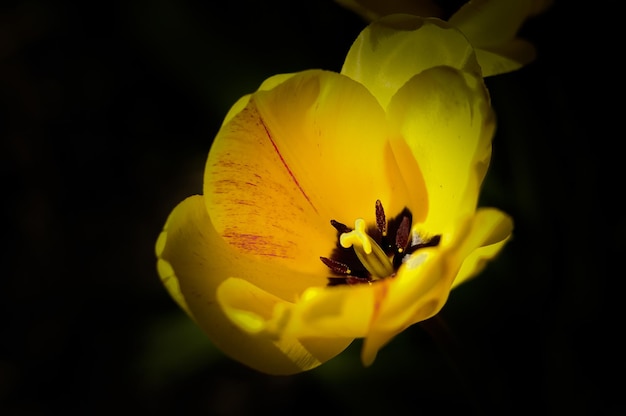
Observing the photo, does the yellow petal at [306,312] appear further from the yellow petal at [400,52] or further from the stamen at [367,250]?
the yellow petal at [400,52]

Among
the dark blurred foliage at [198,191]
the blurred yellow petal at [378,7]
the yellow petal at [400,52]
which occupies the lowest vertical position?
the dark blurred foliage at [198,191]

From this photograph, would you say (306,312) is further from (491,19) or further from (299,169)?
(491,19)

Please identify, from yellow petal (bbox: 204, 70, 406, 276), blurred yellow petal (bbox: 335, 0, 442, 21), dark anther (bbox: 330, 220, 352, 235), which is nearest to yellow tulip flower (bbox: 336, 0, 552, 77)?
blurred yellow petal (bbox: 335, 0, 442, 21)

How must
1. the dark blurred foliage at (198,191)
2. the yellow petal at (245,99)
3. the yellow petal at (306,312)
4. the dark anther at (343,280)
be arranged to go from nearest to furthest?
1. the yellow petal at (306,312)
2. the yellow petal at (245,99)
3. the dark anther at (343,280)
4. the dark blurred foliage at (198,191)

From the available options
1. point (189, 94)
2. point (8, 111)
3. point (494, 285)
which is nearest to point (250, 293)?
point (494, 285)

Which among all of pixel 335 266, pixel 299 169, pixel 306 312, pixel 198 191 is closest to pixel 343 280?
pixel 335 266

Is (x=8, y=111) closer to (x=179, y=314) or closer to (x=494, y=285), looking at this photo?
(x=179, y=314)

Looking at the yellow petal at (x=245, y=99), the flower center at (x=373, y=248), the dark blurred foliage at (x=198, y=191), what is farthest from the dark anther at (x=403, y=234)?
the yellow petal at (x=245, y=99)
